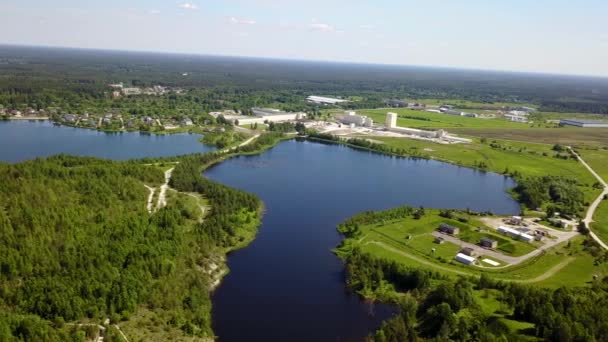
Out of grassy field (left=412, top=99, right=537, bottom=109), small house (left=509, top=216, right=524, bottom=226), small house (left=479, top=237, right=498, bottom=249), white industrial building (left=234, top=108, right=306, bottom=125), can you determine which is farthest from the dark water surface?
grassy field (left=412, top=99, right=537, bottom=109)

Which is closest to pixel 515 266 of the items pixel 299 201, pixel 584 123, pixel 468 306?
pixel 468 306

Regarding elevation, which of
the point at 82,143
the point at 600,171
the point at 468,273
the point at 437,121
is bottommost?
the point at 82,143

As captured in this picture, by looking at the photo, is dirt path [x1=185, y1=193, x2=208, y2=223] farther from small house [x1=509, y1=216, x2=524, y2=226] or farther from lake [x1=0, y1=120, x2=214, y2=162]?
small house [x1=509, y1=216, x2=524, y2=226]

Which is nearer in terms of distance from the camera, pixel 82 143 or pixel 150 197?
pixel 150 197

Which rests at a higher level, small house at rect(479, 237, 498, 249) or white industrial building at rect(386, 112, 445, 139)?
white industrial building at rect(386, 112, 445, 139)

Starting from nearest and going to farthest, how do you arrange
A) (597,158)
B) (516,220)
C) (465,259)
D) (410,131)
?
1. (465,259)
2. (516,220)
3. (597,158)
4. (410,131)

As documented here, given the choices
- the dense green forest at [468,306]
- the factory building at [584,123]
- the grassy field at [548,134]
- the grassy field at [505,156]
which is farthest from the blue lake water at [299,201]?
the factory building at [584,123]

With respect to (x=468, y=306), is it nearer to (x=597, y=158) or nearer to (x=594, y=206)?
(x=594, y=206)

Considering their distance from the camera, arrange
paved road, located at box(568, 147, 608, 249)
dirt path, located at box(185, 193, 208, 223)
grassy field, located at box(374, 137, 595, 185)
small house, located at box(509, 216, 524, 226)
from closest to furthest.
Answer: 1. paved road, located at box(568, 147, 608, 249)
2. dirt path, located at box(185, 193, 208, 223)
3. small house, located at box(509, 216, 524, 226)
4. grassy field, located at box(374, 137, 595, 185)

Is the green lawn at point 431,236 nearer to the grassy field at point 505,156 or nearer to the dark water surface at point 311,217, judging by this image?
the dark water surface at point 311,217
